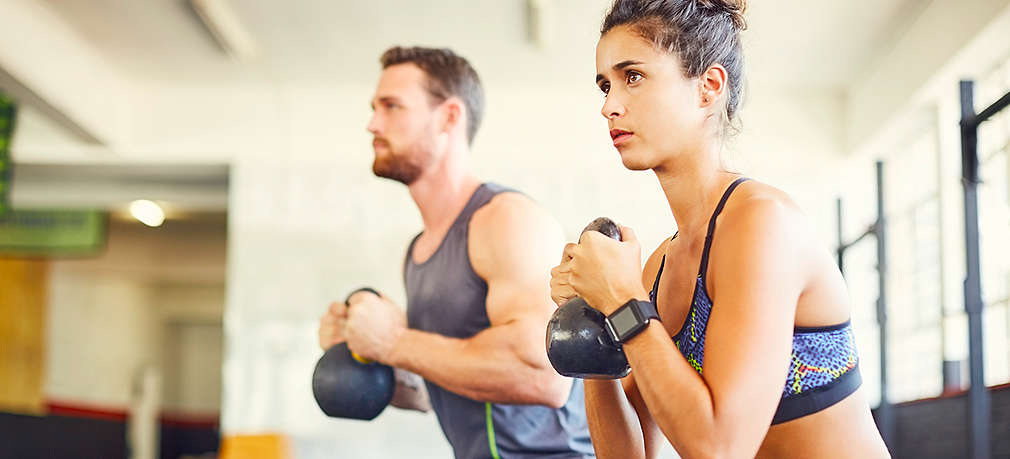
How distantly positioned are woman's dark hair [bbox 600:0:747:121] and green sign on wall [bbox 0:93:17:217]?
5.11m

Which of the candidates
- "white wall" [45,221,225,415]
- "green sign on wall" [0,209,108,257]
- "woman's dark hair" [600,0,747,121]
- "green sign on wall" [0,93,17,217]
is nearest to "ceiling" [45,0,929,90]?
"green sign on wall" [0,93,17,217]

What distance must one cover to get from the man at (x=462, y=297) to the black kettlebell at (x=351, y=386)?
0.28 feet

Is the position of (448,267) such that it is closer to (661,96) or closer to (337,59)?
(661,96)

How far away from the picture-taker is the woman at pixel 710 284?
4.53 ft

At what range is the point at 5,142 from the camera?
5992 mm

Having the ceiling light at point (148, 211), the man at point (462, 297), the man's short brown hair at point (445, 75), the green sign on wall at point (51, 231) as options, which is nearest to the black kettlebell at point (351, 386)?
the man at point (462, 297)

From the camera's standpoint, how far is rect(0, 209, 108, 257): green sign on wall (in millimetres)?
8086

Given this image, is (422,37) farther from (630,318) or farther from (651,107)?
(630,318)

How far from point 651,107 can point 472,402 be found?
1190mm

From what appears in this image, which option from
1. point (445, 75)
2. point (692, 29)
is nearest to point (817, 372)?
point (692, 29)

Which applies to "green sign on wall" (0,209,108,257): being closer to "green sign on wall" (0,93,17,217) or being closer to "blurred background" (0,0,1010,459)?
"blurred background" (0,0,1010,459)

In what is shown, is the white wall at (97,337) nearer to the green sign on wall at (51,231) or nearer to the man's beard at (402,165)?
the green sign on wall at (51,231)

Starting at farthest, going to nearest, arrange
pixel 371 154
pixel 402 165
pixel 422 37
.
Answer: pixel 371 154
pixel 422 37
pixel 402 165

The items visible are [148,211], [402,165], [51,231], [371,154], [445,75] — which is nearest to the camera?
[402,165]
